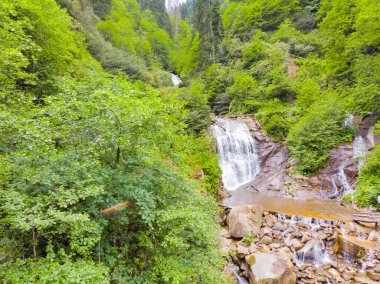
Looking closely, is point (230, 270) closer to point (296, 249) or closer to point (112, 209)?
point (296, 249)

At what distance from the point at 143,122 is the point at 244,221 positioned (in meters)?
6.76

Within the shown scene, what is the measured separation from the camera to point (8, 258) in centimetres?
294

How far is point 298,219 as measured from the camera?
382 inches

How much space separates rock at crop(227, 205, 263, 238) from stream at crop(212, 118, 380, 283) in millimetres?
83

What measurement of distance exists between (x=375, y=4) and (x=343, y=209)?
14.6 m

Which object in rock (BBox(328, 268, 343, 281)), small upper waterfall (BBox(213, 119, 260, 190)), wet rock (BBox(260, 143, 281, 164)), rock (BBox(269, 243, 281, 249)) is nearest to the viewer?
rock (BBox(328, 268, 343, 281))

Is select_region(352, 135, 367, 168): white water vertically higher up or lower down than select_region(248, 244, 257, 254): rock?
higher up

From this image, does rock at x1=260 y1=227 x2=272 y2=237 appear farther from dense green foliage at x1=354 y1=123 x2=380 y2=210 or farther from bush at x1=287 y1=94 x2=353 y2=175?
bush at x1=287 y1=94 x2=353 y2=175

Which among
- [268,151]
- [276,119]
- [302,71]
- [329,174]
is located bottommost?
[329,174]

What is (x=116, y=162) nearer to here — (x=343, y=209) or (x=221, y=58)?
(x=343, y=209)

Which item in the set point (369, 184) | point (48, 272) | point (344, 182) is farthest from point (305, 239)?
point (48, 272)

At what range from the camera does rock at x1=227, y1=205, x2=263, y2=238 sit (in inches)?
345

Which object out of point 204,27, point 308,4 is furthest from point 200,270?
point 308,4

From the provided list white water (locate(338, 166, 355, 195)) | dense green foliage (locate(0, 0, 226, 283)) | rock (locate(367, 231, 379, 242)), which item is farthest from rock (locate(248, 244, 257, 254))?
white water (locate(338, 166, 355, 195))
